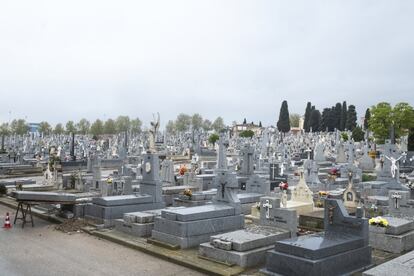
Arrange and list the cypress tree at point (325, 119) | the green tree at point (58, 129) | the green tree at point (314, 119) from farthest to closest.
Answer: the green tree at point (58, 129) < the green tree at point (314, 119) < the cypress tree at point (325, 119)

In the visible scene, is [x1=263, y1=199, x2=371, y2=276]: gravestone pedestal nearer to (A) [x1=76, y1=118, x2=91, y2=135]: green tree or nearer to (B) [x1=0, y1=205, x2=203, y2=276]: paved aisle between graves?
(B) [x1=0, y1=205, x2=203, y2=276]: paved aisle between graves

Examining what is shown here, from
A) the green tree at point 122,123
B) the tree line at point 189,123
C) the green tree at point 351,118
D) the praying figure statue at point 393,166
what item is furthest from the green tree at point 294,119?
the praying figure statue at point 393,166

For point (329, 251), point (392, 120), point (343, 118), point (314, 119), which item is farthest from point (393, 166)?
point (314, 119)

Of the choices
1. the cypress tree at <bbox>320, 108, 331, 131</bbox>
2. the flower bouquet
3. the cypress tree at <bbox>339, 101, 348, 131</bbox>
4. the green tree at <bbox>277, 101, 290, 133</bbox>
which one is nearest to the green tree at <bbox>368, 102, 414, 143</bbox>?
the cypress tree at <bbox>339, 101, 348, 131</bbox>

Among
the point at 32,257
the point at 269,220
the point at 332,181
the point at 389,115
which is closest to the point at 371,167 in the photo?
the point at 332,181

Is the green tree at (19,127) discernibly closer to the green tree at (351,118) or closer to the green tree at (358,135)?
the green tree at (351,118)

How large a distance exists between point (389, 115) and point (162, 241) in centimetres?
5155

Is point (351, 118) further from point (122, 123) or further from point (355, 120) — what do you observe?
point (122, 123)

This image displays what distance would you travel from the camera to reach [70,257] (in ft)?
30.9

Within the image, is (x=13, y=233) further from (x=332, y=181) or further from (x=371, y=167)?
(x=371, y=167)

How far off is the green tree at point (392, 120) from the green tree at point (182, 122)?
246 ft

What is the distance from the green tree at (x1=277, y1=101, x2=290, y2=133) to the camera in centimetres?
9869

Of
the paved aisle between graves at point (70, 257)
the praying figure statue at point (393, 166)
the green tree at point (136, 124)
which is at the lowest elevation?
the paved aisle between graves at point (70, 257)

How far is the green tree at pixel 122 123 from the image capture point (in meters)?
123
